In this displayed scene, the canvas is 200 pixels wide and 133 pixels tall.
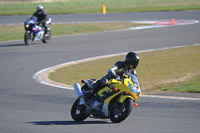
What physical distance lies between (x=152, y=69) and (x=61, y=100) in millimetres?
5376

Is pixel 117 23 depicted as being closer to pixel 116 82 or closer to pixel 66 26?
pixel 66 26

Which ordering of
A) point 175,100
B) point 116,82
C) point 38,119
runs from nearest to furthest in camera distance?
point 116,82 → point 38,119 → point 175,100

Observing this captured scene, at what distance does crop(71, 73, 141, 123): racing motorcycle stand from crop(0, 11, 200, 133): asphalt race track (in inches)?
7.3

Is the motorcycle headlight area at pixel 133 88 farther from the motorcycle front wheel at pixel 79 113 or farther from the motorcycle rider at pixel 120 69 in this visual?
the motorcycle front wheel at pixel 79 113

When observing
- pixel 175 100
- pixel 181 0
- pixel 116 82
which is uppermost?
pixel 116 82

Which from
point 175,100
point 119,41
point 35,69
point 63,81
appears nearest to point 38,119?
point 175,100

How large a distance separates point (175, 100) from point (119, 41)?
43.5ft

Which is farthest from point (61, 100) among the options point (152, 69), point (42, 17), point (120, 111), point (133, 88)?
point (42, 17)

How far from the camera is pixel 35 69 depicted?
15.5 m

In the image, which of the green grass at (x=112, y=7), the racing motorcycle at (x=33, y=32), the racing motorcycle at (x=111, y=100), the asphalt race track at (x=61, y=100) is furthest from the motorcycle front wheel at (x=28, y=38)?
the green grass at (x=112, y=7)

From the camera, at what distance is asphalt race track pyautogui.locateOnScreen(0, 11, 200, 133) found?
7.53m

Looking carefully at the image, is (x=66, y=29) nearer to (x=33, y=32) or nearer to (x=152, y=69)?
(x=33, y=32)

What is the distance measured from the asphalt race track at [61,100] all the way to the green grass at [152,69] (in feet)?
3.76

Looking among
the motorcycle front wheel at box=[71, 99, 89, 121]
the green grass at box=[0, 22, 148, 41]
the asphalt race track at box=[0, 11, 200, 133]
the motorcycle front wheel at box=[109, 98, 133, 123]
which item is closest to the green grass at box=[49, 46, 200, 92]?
the asphalt race track at box=[0, 11, 200, 133]
